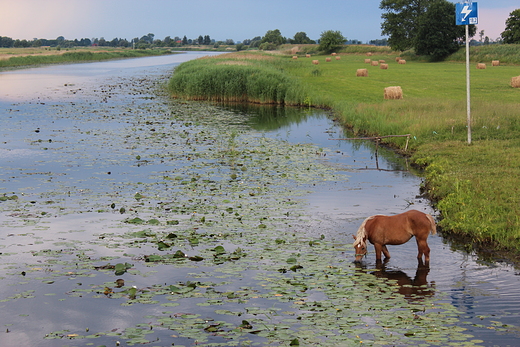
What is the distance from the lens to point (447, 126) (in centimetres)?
2855

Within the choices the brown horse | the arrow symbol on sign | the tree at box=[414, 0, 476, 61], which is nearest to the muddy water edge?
the brown horse

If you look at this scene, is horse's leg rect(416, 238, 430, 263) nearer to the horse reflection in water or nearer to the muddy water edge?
the horse reflection in water

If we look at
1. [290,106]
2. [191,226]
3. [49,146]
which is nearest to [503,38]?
[290,106]

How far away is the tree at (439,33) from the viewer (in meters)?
105

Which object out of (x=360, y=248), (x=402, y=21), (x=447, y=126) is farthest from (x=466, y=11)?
(x=402, y=21)

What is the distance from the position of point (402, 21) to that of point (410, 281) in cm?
13287

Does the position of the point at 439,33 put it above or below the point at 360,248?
above

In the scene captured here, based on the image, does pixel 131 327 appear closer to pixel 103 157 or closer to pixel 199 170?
pixel 199 170

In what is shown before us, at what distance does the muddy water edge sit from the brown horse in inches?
17.2

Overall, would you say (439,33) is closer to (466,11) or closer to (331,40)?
(331,40)

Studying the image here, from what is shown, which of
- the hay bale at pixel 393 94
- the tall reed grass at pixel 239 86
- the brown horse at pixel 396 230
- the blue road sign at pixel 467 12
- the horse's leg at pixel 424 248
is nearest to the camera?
the brown horse at pixel 396 230

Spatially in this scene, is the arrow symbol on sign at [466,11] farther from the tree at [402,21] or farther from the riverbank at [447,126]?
the tree at [402,21]

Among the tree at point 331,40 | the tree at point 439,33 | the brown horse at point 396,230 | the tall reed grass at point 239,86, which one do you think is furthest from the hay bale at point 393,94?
the tree at point 331,40

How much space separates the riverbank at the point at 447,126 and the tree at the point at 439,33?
4159 centimetres
